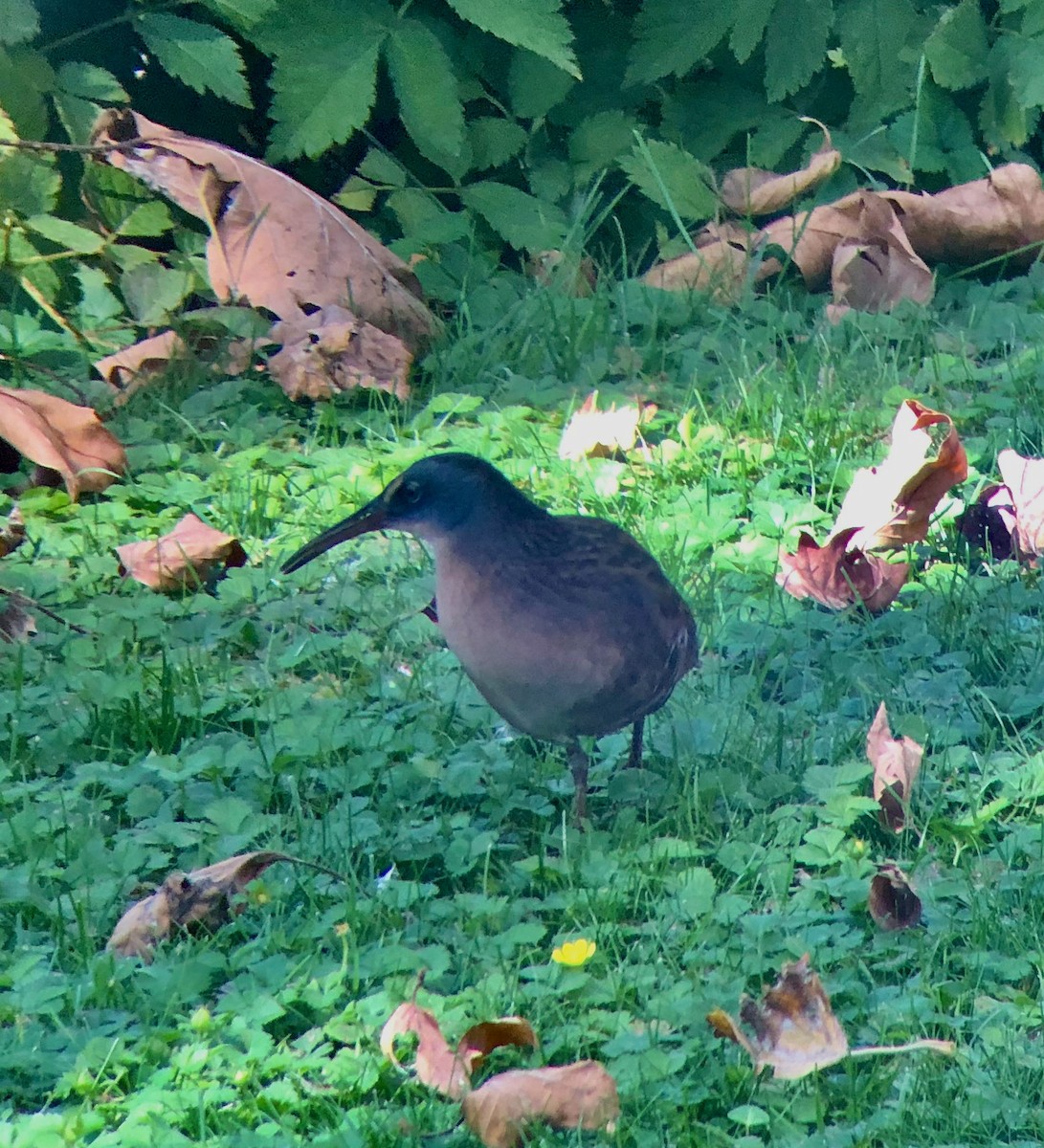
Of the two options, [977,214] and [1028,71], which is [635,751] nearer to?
[977,214]

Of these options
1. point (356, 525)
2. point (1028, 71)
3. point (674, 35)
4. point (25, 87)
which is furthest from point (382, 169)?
point (356, 525)

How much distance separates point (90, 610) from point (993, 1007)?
2.19 meters

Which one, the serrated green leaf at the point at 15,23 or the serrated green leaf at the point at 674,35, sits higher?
the serrated green leaf at the point at 15,23

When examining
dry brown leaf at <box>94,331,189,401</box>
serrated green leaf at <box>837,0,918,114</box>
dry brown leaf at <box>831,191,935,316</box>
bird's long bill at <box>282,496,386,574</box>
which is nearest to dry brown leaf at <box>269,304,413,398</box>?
dry brown leaf at <box>94,331,189,401</box>

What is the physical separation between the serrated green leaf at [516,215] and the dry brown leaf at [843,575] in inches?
69.4

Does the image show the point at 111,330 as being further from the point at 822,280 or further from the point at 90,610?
the point at 822,280

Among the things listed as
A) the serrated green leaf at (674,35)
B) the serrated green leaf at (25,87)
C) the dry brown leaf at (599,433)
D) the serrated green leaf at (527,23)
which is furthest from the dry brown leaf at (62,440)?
the serrated green leaf at (674,35)

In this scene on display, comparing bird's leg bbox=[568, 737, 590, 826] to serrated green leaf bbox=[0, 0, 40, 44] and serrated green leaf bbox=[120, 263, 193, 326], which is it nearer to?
serrated green leaf bbox=[120, 263, 193, 326]

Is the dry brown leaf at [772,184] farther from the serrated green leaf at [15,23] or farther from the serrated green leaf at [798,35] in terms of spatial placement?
the serrated green leaf at [15,23]

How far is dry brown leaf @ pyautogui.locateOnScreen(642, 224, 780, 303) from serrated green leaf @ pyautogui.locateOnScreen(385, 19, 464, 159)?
77 centimetres

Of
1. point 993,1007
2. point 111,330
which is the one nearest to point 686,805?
point 993,1007

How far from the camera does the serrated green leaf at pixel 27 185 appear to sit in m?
4.97

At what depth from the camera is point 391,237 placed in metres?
5.51

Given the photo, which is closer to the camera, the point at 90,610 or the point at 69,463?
the point at 90,610
